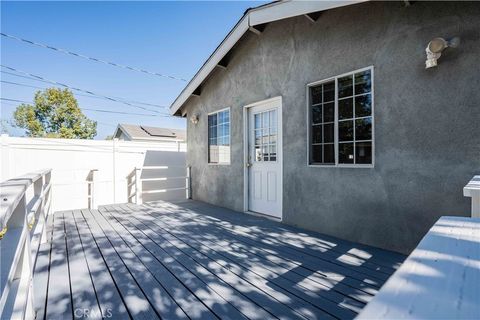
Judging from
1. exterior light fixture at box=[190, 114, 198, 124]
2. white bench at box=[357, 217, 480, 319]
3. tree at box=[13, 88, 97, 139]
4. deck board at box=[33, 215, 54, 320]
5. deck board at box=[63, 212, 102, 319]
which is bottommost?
deck board at box=[63, 212, 102, 319]

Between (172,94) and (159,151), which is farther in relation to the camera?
(172,94)

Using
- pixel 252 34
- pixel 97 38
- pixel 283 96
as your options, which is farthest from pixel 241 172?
pixel 97 38

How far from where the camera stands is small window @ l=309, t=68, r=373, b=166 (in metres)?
3.35

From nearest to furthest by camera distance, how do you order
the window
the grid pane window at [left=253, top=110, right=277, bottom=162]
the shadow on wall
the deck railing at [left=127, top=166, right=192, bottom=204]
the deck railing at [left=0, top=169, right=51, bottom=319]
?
the deck railing at [left=0, top=169, right=51, bottom=319] → the grid pane window at [left=253, top=110, right=277, bottom=162] → the window → the deck railing at [left=127, top=166, right=192, bottom=204] → the shadow on wall

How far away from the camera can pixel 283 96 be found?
4.38 metres

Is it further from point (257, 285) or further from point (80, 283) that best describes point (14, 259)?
point (257, 285)

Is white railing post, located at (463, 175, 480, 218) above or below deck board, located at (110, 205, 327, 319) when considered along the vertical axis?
above

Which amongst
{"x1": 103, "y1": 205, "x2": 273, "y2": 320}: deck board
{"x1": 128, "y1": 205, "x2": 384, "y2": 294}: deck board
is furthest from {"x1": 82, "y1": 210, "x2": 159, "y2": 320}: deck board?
Result: {"x1": 128, "y1": 205, "x2": 384, "y2": 294}: deck board

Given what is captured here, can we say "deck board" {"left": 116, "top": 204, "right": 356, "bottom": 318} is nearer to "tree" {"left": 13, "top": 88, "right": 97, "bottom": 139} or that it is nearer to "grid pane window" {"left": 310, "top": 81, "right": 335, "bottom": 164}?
"grid pane window" {"left": 310, "top": 81, "right": 335, "bottom": 164}

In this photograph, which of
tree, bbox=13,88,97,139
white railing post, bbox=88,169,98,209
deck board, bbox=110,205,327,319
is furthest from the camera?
tree, bbox=13,88,97,139

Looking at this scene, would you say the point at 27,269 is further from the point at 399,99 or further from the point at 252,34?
the point at 252,34

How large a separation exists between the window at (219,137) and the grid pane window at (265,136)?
0.90 m

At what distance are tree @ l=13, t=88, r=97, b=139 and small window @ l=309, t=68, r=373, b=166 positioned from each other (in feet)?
58.9

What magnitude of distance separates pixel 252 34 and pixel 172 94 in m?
16.2
